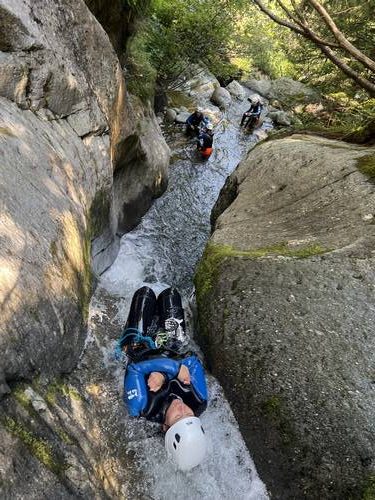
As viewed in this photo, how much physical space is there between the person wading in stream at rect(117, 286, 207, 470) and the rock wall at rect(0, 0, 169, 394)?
90 centimetres

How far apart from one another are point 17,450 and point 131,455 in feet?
6.48

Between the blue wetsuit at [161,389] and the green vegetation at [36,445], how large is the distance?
1682 mm

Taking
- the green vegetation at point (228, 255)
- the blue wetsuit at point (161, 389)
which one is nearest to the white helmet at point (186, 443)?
the blue wetsuit at point (161, 389)

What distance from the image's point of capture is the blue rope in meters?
5.75

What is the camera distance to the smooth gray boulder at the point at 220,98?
19547mm

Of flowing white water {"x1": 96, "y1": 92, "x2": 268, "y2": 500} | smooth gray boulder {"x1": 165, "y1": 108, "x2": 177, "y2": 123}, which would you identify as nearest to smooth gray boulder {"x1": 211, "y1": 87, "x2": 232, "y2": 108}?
flowing white water {"x1": 96, "y1": 92, "x2": 268, "y2": 500}

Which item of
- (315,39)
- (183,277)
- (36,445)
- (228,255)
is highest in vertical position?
(315,39)

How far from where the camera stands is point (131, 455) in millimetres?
4672

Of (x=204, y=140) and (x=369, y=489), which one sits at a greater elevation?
(x=204, y=140)

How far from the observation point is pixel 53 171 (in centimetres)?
522

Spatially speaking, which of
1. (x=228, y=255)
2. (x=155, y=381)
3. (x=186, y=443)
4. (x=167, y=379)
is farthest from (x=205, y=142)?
(x=186, y=443)

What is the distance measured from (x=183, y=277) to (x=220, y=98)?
Answer: 14002mm

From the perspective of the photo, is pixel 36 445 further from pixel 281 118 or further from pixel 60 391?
pixel 281 118

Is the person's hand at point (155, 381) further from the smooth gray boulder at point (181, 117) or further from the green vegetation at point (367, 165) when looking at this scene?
the smooth gray boulder at point (181, 117)
